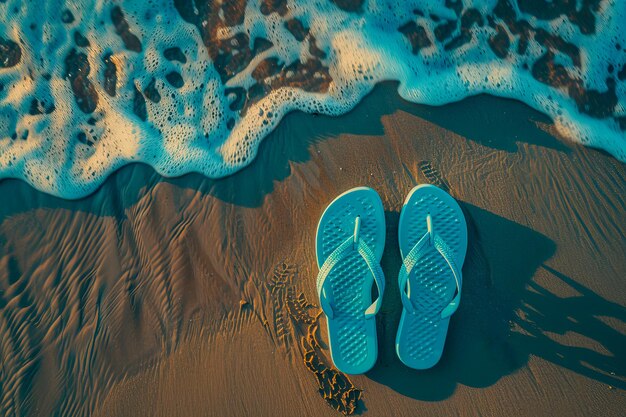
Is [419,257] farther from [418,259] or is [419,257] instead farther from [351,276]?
[351,276]

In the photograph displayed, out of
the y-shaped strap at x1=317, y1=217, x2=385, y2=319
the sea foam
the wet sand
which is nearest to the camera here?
the y-shaped strap at x1=317, y1=217, x2=385, y2=319

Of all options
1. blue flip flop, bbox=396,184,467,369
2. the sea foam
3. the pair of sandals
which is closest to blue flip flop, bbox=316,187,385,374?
the pair of sandals

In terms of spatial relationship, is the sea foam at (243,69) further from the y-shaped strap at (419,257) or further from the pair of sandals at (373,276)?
the y-shaped strap at (419,257)

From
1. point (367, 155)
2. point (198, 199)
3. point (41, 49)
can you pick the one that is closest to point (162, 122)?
point (198, 199)

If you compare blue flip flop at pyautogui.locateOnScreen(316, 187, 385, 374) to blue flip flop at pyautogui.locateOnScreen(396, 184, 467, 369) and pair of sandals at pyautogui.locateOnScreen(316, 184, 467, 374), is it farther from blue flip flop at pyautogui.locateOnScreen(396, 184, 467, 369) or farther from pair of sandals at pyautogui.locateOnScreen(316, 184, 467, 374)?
blue flip flop at pyautogui.locateOnScreen(396, 184, 467, 369)

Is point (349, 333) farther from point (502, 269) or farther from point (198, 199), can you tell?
point (198, 199)

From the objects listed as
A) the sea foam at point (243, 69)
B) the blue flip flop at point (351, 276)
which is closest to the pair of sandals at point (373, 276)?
the blue flip flop at point (351, 276)
